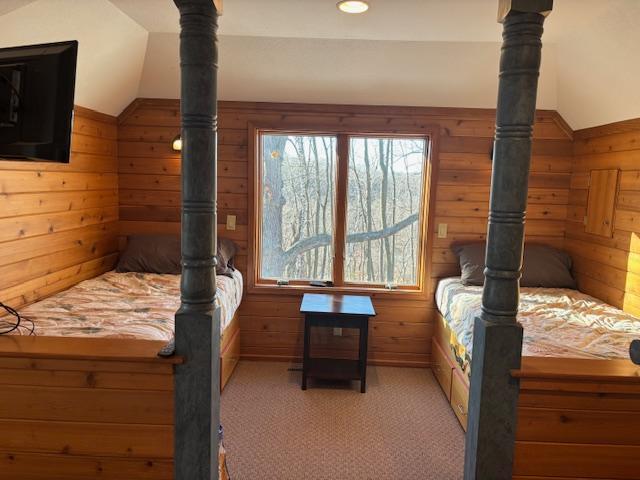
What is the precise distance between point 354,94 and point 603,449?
2812mm

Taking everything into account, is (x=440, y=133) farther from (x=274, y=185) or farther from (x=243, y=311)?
(x=243, y=311)

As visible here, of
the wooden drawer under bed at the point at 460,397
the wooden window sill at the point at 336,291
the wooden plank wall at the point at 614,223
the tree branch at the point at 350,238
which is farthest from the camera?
the tree branch at the point at 350,238

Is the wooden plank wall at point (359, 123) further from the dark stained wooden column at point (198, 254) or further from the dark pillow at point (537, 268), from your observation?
the dark stained wooden column at point (198, 254)

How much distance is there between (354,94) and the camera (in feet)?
11.8

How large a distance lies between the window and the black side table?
535mm

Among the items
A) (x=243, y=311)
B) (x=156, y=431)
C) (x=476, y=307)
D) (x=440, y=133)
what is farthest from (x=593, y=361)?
(x=243, y=311)

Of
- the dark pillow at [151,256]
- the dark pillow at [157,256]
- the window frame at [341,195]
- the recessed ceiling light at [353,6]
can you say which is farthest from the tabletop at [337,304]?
the recessed ceiling light at [353,6]

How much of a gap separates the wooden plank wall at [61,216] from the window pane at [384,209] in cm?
198

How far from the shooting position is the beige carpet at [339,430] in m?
2.44

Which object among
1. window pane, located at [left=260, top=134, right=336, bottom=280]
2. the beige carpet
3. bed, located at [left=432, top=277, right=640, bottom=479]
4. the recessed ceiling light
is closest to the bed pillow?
the beige carpet

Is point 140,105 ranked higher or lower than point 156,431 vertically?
higher

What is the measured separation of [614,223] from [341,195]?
1988 mm

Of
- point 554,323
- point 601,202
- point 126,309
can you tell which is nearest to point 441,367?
point 554,323

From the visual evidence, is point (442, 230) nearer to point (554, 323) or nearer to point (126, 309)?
point (554, 323)
